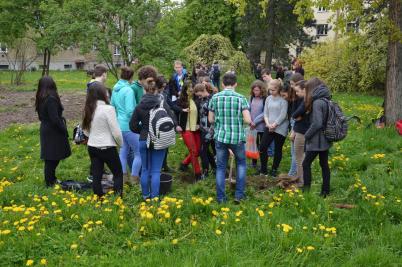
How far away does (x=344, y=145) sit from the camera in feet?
31.5

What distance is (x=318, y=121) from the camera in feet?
19.7

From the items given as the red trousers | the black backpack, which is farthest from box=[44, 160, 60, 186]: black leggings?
the black backpack

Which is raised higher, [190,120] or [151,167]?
[190,120]

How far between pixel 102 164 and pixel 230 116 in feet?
6.32

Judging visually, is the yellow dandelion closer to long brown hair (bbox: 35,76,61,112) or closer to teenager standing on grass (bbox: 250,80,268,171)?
long brown hair (bbox: 35,76,61,112)

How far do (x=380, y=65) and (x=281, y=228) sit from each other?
1982 cm

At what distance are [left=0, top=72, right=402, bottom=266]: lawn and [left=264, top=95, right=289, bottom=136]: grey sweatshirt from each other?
122cm

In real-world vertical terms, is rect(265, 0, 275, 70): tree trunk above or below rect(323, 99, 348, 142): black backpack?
above

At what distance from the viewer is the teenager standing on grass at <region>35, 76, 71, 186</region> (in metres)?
6.48

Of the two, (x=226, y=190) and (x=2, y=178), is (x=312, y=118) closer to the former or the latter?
(x=226, y=190)

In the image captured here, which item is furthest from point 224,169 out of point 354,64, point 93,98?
point 354,64

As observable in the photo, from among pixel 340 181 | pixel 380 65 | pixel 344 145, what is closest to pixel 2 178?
pixel 340 181

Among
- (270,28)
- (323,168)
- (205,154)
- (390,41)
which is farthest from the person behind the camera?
(270,28)

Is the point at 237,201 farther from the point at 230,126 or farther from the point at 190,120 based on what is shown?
the point at 190,120
